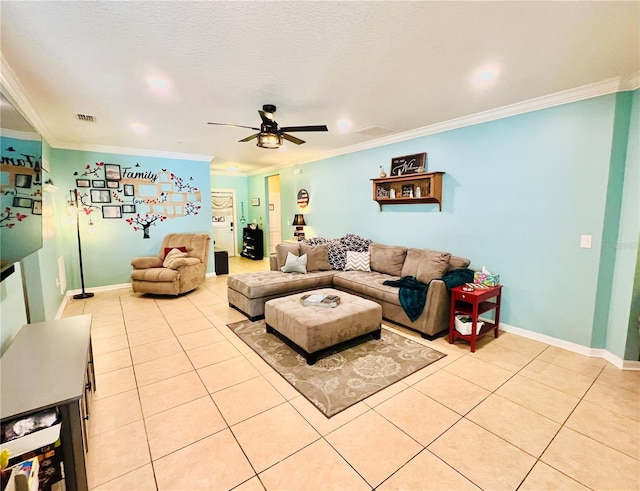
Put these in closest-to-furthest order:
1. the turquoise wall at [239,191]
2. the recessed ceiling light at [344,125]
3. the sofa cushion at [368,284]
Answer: the sofa cushion at [368,284], the recessed ceiling light at [344,125], the turquoise wall at [239,191]

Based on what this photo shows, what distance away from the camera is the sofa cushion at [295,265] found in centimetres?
445

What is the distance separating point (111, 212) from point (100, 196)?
31 cm

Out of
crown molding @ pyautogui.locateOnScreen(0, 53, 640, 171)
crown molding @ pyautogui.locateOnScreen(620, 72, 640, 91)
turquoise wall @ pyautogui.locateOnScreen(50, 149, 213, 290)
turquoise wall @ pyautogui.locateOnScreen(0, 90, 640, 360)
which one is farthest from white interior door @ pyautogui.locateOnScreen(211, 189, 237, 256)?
crown molding @ pyautogui.locateOnScreen(620, 72, 640, 91)

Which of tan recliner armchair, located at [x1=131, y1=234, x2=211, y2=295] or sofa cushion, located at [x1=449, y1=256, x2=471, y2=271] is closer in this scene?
sofa cushion, located at [x1=449, y1=256, x2=471, y2=271]

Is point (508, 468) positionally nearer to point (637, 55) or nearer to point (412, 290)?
point (412, 290)

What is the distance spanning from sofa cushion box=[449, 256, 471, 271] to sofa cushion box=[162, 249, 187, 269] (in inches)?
167

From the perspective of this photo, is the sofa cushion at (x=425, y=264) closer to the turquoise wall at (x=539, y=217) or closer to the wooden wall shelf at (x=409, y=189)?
the turquoise wall at (x=539, y=217)

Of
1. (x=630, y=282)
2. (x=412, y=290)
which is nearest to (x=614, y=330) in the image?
(x=630, y=282)

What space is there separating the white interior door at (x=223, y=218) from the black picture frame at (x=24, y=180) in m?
6.63

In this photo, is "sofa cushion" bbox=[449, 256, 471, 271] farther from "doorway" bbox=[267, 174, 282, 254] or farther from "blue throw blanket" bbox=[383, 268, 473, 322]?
"doorway" bbox=[267, 174, 282, 254]

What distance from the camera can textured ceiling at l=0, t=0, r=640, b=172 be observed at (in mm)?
1725

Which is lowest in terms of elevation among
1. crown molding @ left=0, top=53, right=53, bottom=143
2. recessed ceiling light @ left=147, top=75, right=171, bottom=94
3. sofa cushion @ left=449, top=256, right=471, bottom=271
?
sofa cushion @ left=449, top=256, right=471, bottom=271

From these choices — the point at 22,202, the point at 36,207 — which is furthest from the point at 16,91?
the point at 22,202

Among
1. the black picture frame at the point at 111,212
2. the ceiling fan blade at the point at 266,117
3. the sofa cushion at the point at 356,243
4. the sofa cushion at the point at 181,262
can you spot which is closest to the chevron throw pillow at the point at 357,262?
the sofa cushion at the point at 356,243
